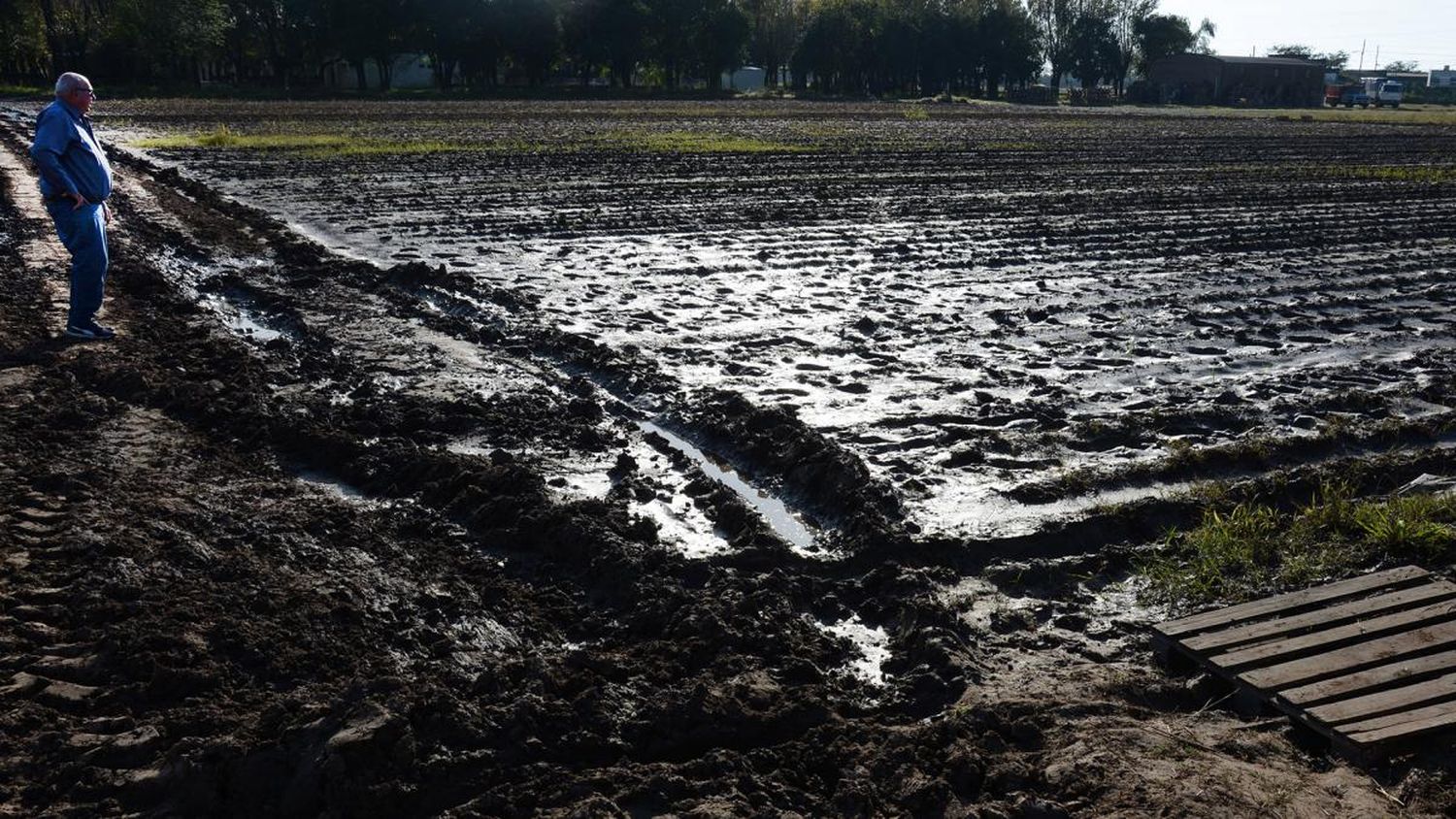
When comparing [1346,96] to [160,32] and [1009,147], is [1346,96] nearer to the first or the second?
[1009,147]

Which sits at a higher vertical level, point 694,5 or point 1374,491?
point 694,5

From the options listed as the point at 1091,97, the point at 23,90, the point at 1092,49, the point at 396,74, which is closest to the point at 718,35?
the point at 396,74

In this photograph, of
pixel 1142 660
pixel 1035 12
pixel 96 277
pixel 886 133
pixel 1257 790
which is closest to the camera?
pixel 1257 790

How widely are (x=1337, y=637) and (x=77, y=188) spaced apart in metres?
9.29

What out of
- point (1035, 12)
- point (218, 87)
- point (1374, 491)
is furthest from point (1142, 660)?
point (1035, 12)

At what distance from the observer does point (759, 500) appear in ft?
21.6

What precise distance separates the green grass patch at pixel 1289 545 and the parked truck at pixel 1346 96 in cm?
8990

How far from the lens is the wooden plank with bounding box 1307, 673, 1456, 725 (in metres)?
4.20

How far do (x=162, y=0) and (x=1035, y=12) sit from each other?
6991 cm

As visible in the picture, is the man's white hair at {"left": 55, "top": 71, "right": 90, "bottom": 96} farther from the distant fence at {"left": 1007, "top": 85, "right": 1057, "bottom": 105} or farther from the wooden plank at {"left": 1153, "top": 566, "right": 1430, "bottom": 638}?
the distant fence at {"left": 1007, "top": 85, "right": 1057, "bottom": 105}

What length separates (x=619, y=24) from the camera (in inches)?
2776

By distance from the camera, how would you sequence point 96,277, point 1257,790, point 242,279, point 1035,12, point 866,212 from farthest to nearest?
point 1035,12 → point 866,212 → point 242,279 → point 96,277 → point 1257,790

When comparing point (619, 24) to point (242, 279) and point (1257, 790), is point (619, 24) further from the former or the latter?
point (1257, 790)

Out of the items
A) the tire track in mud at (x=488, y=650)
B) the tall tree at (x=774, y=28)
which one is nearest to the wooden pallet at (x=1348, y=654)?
the tire track in mud at (x=488, y=650)
